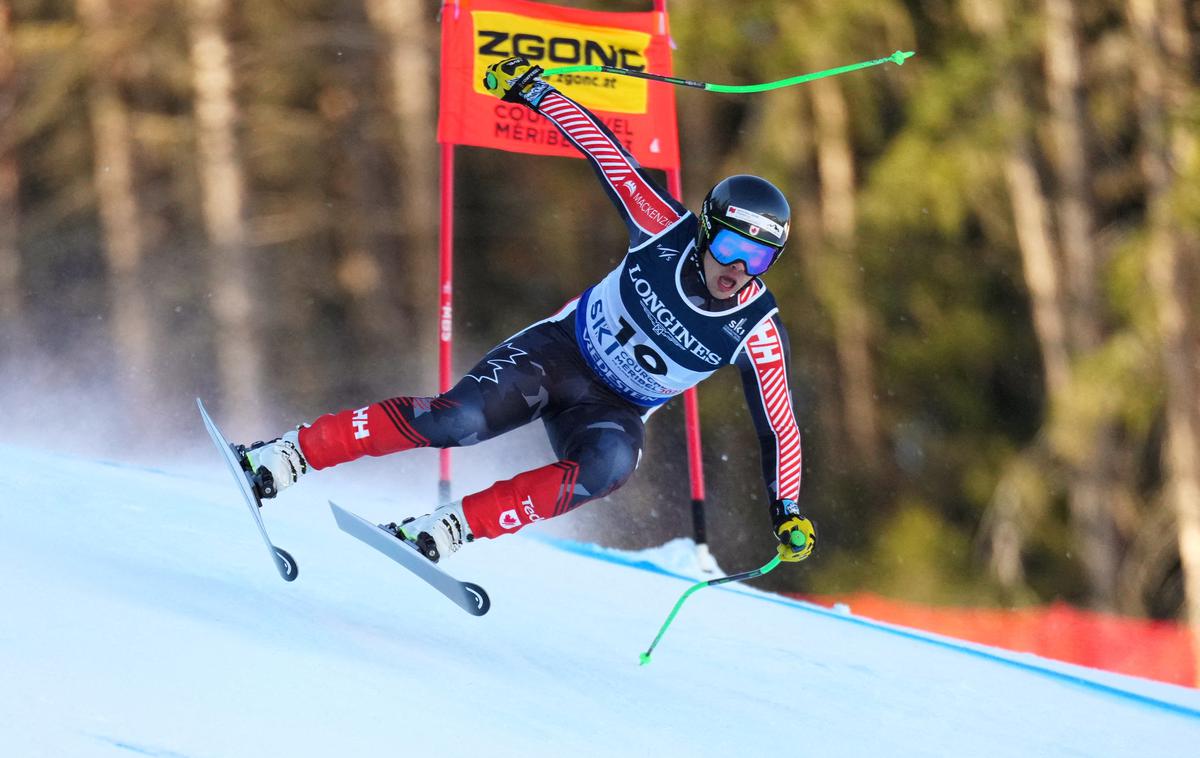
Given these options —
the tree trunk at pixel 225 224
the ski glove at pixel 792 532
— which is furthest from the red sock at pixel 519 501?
the tree trunk at pixel 225 224

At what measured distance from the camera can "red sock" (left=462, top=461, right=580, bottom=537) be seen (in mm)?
3342

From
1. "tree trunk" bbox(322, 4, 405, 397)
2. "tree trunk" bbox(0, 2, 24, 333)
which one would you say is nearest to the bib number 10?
"tree trunk" bbox(322, 4, 405, 397)

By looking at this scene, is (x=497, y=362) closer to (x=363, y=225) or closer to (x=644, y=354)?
(x=644, y=354)

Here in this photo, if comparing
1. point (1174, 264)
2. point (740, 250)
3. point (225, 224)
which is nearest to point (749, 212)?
point (740, 250)

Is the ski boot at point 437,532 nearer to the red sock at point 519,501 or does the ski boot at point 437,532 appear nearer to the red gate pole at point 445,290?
the red sock at point 519,501

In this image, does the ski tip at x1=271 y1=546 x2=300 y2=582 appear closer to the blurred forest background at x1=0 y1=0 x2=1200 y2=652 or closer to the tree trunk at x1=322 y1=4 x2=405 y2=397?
the blurred forest background at x1=0 y1=0 x2=1200 y2=652

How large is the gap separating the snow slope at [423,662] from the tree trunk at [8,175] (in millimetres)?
9768

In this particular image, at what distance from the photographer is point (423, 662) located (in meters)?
2.99

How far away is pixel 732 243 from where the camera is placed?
11.4 ft

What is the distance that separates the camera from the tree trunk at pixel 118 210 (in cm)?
1278

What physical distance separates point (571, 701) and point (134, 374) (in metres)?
10.5

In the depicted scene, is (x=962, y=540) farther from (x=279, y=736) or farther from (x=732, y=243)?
(x=279, y=736)

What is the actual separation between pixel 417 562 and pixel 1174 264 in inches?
393

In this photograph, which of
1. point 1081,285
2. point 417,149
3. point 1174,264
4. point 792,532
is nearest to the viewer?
point 792,532
